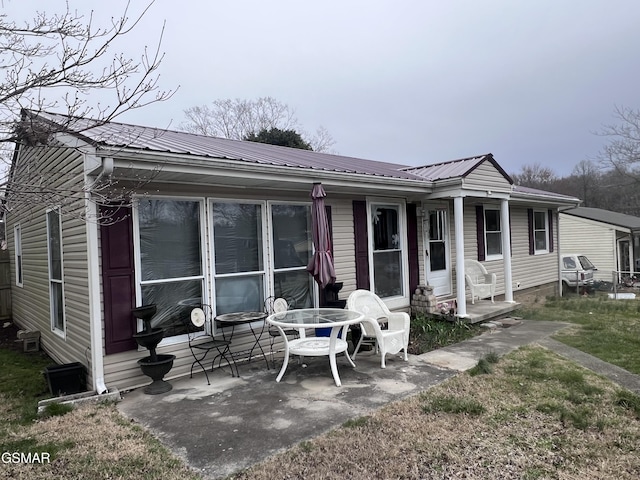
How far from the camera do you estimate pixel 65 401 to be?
4.05 m

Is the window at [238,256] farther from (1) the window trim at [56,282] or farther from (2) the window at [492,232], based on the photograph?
(2) the window at [492,232]

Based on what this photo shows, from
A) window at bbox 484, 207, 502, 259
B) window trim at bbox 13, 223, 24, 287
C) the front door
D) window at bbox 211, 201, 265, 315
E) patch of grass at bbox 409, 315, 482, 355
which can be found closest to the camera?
window at bbox 211, 201, 265, 315

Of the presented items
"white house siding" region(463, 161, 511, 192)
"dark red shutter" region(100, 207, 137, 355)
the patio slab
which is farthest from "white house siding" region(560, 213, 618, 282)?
"dark red shutter" region(100, 207, 137, 355)

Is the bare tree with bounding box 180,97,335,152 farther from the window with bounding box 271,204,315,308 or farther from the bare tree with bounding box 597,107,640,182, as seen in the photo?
the window with bounding box 271,204,315,308

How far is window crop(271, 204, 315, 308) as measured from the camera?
604cm

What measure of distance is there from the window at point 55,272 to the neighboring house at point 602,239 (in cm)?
2036

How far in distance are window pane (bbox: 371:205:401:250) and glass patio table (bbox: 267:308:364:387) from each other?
254 centimetres

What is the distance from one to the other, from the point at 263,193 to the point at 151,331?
237cm

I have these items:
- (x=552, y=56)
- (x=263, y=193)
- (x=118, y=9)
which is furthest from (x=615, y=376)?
(x=552, y=56)

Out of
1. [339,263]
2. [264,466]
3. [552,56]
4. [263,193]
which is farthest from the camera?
[552,56]

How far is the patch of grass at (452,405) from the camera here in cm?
371

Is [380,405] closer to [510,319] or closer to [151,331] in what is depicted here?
[151,331]

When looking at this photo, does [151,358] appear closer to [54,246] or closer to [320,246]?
[320,246]

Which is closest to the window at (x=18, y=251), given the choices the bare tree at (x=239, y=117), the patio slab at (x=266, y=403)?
the patio slab at (x=266, y=403)
